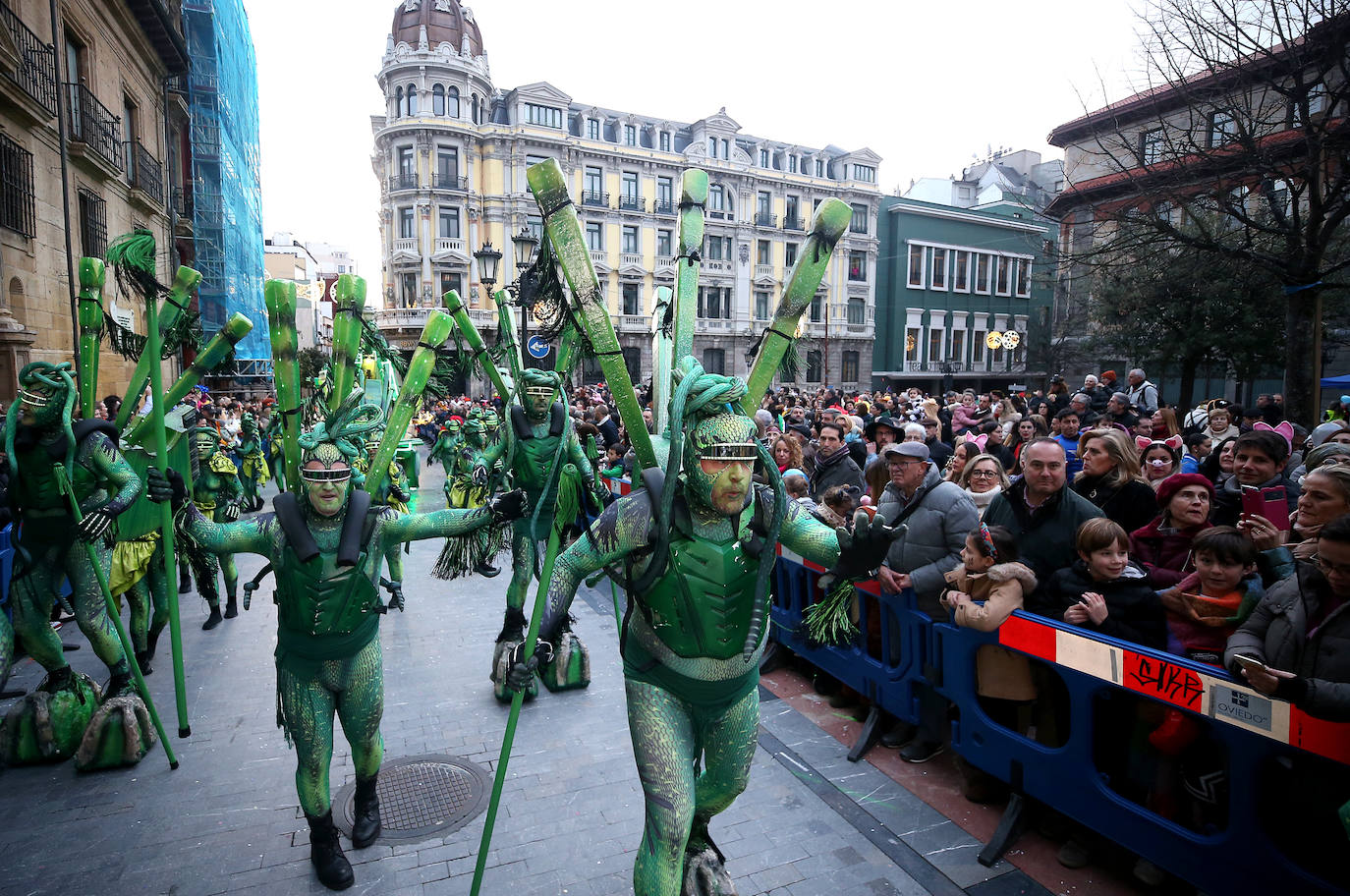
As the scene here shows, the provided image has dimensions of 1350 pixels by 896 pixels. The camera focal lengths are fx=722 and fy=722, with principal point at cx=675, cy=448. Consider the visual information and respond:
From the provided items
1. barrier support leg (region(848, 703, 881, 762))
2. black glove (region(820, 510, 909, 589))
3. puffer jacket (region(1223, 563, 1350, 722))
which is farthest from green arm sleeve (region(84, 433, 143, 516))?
puffer jacket (region(1223, 563, 1350, 722))

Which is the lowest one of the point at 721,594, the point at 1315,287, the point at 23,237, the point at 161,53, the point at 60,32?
the point at 721,594

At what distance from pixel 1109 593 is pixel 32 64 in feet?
47.2

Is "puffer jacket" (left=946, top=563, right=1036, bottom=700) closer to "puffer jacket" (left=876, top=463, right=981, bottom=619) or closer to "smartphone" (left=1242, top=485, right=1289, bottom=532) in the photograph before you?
"puffer jacket" (left=876, top=463, right=981, bottom=619)

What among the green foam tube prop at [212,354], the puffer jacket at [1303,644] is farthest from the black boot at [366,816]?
the puffer jacket at [1303,644]

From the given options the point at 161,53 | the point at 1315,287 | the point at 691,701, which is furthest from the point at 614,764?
the point at 161,53

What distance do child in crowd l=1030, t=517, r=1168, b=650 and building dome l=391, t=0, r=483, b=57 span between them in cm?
4054

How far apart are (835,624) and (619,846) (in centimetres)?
175

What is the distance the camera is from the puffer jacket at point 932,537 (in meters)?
4.28

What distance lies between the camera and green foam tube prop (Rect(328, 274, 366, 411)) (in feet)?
13.8

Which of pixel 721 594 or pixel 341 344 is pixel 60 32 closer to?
pixel 341 344

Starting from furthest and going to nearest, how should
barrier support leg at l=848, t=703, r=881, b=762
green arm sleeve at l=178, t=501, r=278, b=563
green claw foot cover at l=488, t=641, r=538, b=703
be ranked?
green claw foot cover at l=488, t=641, r=538, b=703, barrier support leg at l=848, t=703, r=881, b=762, green arm sleeve at l=178, t=501, r=278, b=563

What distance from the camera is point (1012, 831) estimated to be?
3.71 meters

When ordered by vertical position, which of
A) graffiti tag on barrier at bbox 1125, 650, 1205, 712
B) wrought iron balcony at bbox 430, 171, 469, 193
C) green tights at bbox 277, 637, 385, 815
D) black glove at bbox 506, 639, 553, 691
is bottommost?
green tights at bbox 277, 637, 385, 815

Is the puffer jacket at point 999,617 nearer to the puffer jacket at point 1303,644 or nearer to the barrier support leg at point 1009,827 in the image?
the barrier support leg at point 1009,827
